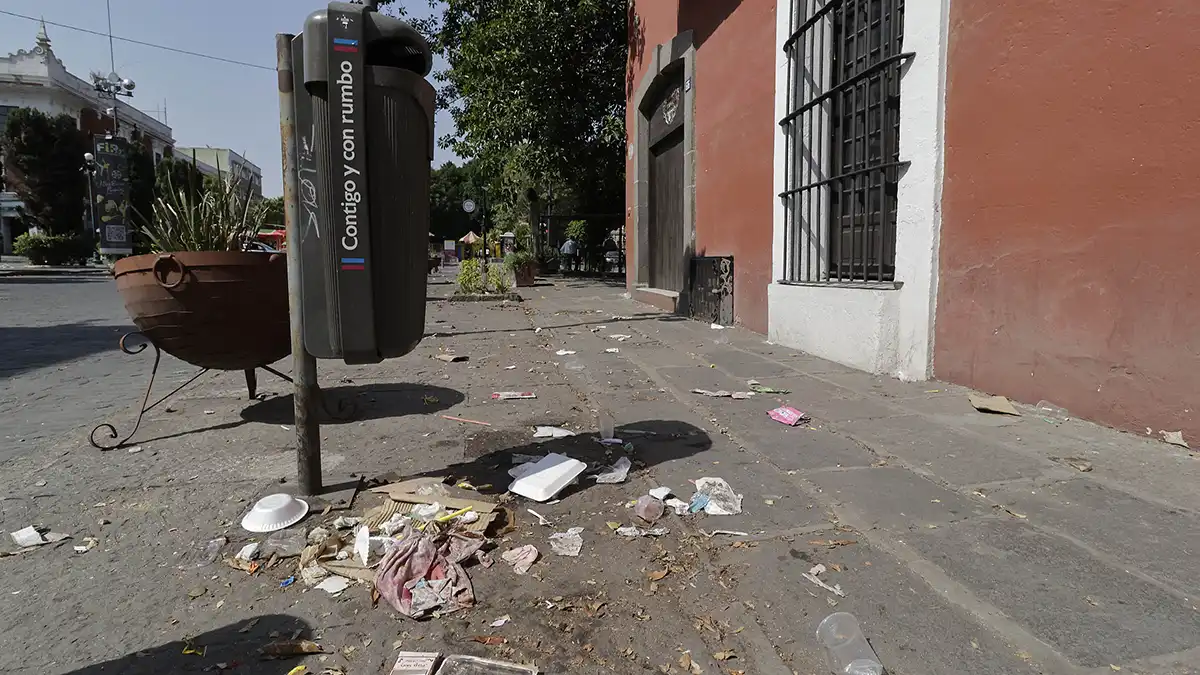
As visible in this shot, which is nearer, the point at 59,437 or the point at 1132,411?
the point at 1132,411

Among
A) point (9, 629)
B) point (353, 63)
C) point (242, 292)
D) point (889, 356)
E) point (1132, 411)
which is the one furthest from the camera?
point (889, 356)

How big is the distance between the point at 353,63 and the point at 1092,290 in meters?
3.61

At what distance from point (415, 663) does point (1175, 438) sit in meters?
3.40

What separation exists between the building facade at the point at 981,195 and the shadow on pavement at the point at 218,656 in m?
3.73

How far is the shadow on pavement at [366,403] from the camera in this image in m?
3.92

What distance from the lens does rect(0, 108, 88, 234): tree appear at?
106 feet

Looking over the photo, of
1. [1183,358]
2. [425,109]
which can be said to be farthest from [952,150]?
[425,109]

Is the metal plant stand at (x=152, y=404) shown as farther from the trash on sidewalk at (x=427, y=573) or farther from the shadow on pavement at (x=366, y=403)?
the trash on sidewalk at (x=427, y=573)

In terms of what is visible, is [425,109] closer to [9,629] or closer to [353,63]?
[353,63]

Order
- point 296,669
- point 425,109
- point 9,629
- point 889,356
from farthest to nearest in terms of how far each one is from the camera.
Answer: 1. point 889,356
2. point 425,109
3. point 9,629
4. point 296,669

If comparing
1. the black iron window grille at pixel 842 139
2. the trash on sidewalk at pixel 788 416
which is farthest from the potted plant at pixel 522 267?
the trash on sidewalk at pixel 788 416

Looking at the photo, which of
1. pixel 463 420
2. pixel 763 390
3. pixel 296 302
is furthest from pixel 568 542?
pixel 763 390

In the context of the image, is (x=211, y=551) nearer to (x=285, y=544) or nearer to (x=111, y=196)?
(x=285, y=544)

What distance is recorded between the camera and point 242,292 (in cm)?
345
